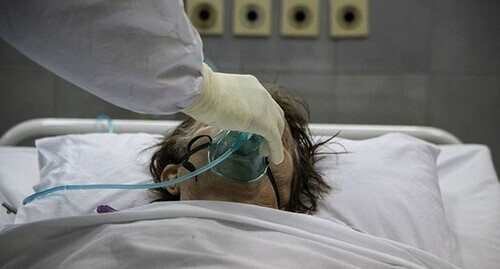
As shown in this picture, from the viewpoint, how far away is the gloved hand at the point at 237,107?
3.80ft

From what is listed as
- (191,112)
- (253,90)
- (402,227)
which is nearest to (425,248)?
(402,227)

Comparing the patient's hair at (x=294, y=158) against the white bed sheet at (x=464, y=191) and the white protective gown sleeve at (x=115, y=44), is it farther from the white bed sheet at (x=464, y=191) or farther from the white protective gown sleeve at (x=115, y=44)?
the white protective gown sleeve at (x=115, y=44)

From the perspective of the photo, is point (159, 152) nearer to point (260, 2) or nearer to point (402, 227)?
point (402, 227)

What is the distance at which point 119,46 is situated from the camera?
999 mm

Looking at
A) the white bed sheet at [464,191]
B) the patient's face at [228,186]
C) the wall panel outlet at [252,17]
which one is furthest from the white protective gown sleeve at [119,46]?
the wall panel outlet at [252,17]

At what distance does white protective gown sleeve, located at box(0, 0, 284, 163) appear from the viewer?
0.97 m

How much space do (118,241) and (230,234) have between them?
20 centimetres

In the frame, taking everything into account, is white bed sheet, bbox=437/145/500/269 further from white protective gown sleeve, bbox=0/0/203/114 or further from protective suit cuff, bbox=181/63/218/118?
white protective gown sleeve, bbox=0/0/203/114

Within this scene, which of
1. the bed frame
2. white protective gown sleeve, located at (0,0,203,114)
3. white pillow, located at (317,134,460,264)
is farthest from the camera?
the bed frame

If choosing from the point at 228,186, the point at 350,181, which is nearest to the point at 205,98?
the point at 228,186

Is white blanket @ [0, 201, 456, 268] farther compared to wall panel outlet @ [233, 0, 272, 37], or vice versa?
wall panel outlet @ [233, 0, 272, 37]

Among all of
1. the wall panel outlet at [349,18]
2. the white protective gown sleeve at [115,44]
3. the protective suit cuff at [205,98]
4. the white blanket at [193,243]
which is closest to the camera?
the white protective gown sleeve at [115,44]

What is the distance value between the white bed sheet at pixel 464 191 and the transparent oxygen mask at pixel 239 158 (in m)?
0.59

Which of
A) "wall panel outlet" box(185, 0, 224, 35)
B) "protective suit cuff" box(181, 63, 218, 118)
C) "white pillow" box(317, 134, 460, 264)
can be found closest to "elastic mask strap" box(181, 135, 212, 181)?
"white pillow" box(317, 134, 460, 264)
